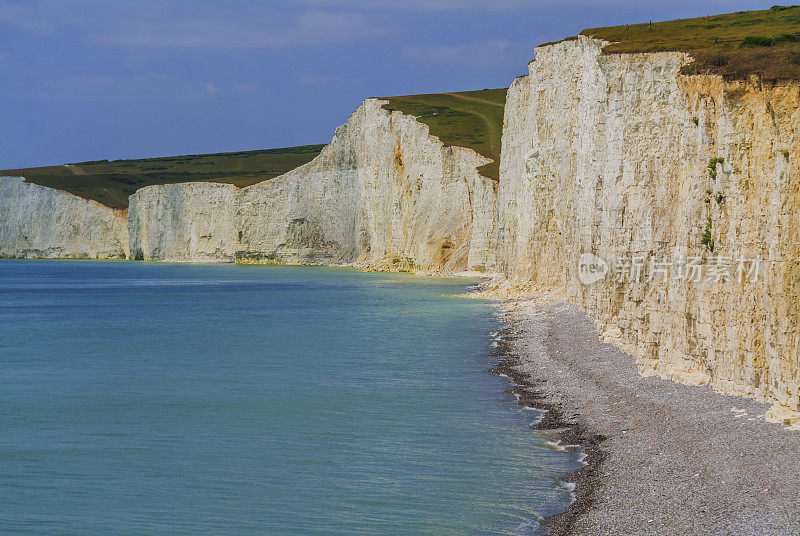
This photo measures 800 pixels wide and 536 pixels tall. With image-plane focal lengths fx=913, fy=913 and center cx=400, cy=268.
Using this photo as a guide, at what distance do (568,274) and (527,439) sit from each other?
72.3 feet

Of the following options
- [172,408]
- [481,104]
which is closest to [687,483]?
[172,408]

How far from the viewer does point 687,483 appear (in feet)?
39.0

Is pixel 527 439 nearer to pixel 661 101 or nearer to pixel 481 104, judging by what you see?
pixel 661 101

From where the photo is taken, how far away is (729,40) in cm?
2380

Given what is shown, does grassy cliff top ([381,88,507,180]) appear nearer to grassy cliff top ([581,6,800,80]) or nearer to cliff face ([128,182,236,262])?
cliff face ([128,182,236,262])

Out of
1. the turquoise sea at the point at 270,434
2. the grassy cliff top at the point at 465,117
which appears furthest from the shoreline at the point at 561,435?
the grassy cliff top at the point at 465,117

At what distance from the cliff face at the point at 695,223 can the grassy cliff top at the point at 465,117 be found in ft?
122

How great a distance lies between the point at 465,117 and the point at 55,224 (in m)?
61.1

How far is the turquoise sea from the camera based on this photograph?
12.4m

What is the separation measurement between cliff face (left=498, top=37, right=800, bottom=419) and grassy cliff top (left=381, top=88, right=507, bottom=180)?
37.3m

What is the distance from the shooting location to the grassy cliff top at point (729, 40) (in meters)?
16.1

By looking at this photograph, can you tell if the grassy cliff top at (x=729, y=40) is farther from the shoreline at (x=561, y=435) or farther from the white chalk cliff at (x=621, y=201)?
the shoreline at (x=561, y=435)

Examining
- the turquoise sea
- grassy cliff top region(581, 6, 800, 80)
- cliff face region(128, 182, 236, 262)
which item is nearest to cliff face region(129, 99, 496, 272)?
cliff face region(128, 182, 236, 262)

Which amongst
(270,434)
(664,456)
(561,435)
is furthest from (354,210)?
(664,456)
